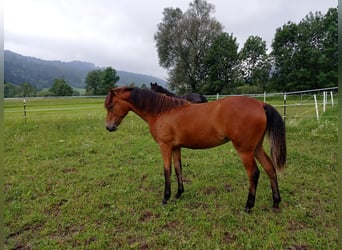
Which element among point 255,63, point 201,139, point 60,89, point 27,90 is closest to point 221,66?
point 255,63

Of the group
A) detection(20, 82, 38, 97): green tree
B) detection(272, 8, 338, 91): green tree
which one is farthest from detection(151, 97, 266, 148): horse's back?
detection(20, 82, 38, 97): green tree

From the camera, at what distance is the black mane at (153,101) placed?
292cm

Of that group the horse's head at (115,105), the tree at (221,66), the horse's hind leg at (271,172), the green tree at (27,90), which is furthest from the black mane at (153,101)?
the green tree at (27,90)

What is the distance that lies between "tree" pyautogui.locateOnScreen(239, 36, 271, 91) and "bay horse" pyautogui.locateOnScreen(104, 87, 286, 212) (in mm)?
27346

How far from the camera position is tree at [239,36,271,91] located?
2905 cm

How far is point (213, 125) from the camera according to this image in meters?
2.64

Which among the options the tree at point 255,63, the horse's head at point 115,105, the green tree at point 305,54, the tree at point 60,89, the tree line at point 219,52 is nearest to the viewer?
the horse's head at point 115,105

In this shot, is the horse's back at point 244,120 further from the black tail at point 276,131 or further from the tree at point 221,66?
the tree at point 221,66

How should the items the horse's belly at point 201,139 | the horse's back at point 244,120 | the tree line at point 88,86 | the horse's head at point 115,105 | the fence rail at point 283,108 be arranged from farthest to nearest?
the tree line at point 88,86, the fence rail at point 283,108, the horse's head at point 115,105, the horse's belly at point 201,139, the horse's back at point 244,120

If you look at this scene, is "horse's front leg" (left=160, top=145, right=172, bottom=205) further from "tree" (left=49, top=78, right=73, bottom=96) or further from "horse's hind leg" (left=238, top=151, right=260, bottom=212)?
"tree" (left=49, top=78, right=73, bottom=96)

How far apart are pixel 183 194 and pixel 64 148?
358cm

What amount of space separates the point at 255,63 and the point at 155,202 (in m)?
31.6

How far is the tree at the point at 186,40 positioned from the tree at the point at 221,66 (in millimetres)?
814

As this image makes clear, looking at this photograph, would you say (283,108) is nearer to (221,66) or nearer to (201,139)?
(201,139)
